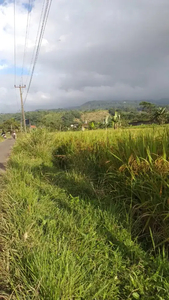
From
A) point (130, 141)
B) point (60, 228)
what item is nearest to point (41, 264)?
point (60, 228)

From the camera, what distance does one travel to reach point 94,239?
2.06m

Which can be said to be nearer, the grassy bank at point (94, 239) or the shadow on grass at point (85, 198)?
the grassy bank at point (94, 239)

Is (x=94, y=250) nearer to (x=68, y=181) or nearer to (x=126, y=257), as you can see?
(x=126, y=257)

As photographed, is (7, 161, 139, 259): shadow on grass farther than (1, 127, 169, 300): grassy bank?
Yes

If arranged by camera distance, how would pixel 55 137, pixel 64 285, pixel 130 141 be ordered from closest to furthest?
pixel 64 285 → pixel 130 141 → pixel 55 137

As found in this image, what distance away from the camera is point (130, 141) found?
3.55 meters

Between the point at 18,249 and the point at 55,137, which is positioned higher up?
the point at 55,137

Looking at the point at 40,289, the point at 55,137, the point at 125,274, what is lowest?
the point at 125,274

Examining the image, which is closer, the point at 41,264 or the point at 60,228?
the point at 41,264

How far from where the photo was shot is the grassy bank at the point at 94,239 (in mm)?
1540

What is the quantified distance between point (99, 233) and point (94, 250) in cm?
31

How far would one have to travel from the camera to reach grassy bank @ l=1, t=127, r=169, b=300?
1540 millimetres

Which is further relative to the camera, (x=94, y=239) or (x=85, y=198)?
(x=85, y=198)

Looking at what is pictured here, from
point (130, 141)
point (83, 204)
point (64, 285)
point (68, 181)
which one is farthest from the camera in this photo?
point (68, 181)
